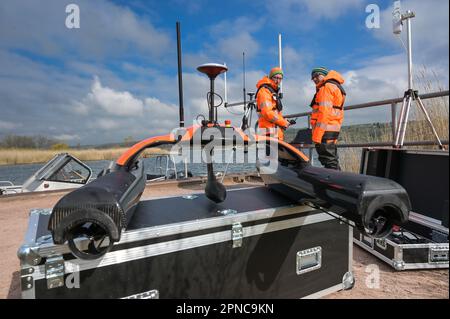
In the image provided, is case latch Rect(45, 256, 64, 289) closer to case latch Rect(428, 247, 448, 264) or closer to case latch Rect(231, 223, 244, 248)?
case latch Rect(231, 223, 244, 248)

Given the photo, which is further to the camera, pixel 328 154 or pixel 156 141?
pixel 328 154

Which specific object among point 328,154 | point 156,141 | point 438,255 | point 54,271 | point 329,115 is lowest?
point 438,255

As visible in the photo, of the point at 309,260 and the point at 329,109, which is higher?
the point at 329,109

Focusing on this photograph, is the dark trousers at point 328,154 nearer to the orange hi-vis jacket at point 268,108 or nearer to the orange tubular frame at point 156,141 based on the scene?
the orange hi-vis jacket at point 268,108

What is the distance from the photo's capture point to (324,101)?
370 centimetres

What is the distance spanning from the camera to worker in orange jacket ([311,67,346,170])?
3689 mm

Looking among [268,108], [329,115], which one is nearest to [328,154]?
[329,115]

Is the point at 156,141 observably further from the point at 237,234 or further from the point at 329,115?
the point at 329,115

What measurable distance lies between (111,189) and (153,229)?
11.7 inches

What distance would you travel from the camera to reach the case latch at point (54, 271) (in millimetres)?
1151

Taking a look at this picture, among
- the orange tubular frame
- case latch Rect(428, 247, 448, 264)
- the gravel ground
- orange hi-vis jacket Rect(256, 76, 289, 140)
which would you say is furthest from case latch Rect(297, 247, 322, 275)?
orange hi-vis jacket Rect(256, 76, 289, 140)

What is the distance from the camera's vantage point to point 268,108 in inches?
167

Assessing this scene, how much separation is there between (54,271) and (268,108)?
11.8 ft

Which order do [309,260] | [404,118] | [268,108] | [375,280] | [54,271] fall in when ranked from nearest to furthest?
1. [54,271]
2. [309,260]
3. [375,280]
4. [404,118]
5. [268,108]
